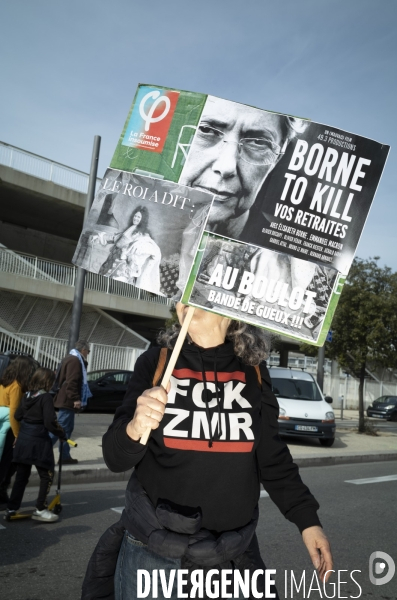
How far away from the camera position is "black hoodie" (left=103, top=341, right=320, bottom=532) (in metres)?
1.89

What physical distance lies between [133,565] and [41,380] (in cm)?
442

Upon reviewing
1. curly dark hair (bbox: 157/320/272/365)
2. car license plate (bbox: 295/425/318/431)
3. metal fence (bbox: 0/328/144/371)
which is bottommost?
metal fence (bbox: 0/328/144/371)

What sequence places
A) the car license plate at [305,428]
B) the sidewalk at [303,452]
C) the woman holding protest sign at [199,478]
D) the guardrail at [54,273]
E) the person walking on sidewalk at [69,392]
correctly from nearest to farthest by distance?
the woman holding protest sign at [199,478] → the sidewalk at [303,452] → the person walking on sidewalk at [69,392] → the car license plate at [305,428] → the guardrail at [54,273]

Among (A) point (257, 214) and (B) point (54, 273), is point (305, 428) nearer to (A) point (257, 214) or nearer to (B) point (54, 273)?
(A) point (257, 214)

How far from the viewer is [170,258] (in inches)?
89.0

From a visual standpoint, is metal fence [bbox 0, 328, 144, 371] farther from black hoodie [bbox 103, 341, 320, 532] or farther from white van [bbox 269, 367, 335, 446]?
black hoodie [bbox 103, 341, 320, 532]

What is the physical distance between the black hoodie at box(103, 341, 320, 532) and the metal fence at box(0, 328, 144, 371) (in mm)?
20296

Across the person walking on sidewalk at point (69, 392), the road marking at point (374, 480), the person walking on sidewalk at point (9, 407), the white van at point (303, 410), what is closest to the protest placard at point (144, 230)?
the person walking on sidewalk at point (9, 407)

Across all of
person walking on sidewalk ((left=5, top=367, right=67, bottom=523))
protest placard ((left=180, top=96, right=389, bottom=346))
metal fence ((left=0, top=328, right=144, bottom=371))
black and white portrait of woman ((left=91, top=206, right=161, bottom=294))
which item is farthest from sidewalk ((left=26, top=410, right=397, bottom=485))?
metal fence ((left=0, top=328, right=144, bottom=371))

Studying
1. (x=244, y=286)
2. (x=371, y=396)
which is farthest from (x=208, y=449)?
(x=371, y=396)

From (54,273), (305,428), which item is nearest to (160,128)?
(305,428)

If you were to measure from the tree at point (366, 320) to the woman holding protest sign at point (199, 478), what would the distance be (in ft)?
51.6

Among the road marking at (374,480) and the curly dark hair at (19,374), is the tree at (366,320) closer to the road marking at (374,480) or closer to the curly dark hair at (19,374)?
the road marking at (374,480)

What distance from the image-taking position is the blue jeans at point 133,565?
1800 mm
